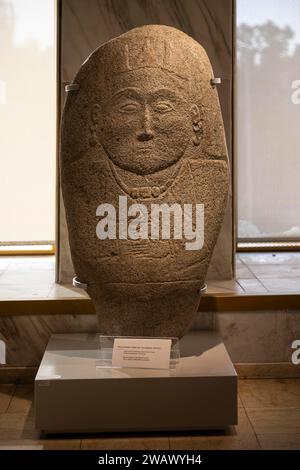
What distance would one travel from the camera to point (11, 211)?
15.0 ft

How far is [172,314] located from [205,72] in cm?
94

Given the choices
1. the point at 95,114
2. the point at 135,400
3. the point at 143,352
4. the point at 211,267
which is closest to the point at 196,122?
the point at 95,114

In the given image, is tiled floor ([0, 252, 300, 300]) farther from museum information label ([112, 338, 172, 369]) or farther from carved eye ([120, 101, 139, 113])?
carved eye ([120, 101, 139, 113])

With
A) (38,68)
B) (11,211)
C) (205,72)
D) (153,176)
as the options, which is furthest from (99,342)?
(38,68)

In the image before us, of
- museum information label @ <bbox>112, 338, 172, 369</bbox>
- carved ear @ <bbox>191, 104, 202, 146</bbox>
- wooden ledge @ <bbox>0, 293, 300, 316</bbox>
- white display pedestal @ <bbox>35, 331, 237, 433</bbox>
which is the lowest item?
white display pedestal @ <bbox>35, 331, 237, 433</bbox>

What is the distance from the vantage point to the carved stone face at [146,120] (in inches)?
111

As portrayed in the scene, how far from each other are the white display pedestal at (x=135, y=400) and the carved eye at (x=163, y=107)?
1.00 m

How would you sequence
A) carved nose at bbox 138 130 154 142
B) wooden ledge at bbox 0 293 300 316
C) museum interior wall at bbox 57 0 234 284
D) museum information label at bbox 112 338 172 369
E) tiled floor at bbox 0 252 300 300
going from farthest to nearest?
museum interior wall at bbox 57 0 234 284 → tiled floor at bbox 0 252 300 300 → wooden ledge at bbox 0 293 300 316 → museum information label at bbox 112 338 172 369 → carved nose at bbox 138 130 154 142

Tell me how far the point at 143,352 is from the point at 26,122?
206cm

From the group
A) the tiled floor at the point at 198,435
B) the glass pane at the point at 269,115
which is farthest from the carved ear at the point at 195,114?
the glass pane at the point at 269,115

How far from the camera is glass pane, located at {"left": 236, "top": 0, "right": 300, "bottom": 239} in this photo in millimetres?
4527

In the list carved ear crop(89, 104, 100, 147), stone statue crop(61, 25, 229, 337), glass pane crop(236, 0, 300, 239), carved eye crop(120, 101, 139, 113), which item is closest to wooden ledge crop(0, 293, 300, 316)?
stone statue crop(61, 25, 229, 337)

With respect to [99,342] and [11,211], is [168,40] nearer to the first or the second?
[99,342]
